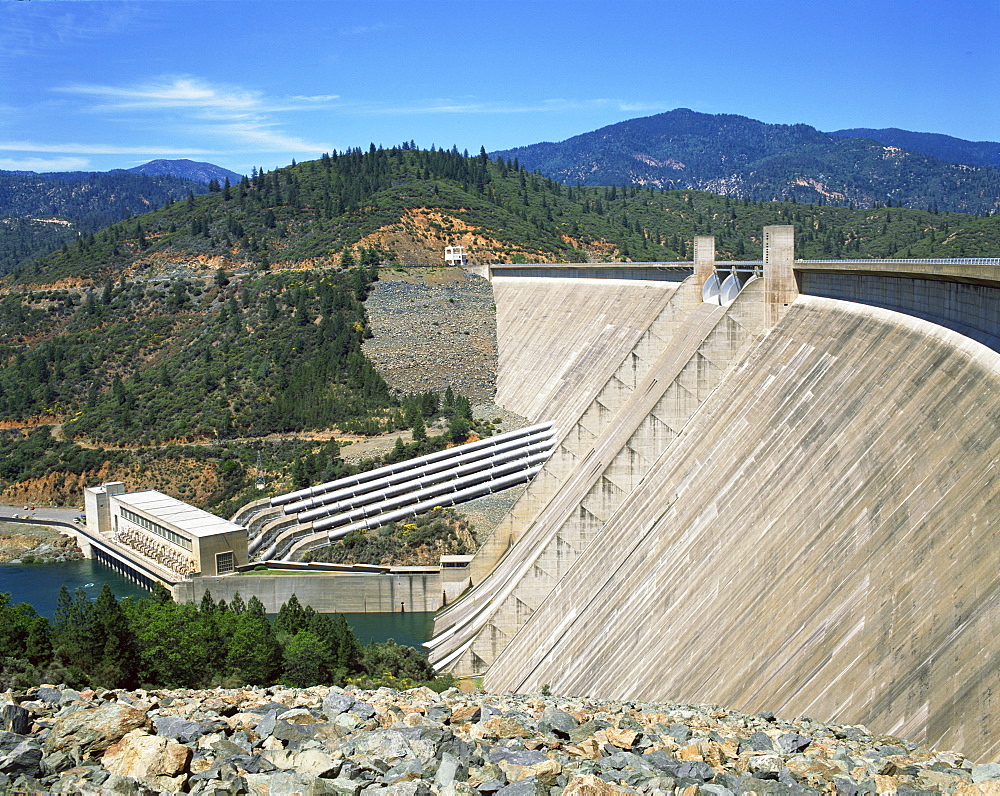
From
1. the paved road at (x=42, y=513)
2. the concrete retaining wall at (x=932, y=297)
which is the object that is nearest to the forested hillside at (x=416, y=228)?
the paved road at (x=42, y=513)

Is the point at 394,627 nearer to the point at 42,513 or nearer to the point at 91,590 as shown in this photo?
the point at 91,590

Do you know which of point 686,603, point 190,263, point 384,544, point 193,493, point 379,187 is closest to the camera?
point 686,603

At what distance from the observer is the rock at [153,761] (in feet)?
36.8

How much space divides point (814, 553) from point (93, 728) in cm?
1222

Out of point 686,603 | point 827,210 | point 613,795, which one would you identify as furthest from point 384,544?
point 827,210

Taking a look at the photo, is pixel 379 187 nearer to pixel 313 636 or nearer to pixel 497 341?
pixel 497 341

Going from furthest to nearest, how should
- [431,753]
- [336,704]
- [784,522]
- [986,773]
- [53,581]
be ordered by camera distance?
1. [53,581]
2. [784,522]
3. [336,704]
4. [431,753]
5. [986,773]

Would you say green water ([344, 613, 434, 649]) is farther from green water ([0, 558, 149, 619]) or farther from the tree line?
green water ([0, 558, 149, 619])

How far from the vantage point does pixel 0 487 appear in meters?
71.2

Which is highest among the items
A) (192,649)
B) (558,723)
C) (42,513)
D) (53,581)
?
(558,723)

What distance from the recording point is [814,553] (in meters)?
18.7

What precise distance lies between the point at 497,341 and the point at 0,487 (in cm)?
3523

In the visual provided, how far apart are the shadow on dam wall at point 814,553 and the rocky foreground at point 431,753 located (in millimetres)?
1482

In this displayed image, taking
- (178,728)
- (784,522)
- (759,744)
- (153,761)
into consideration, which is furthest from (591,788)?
(784,522)
